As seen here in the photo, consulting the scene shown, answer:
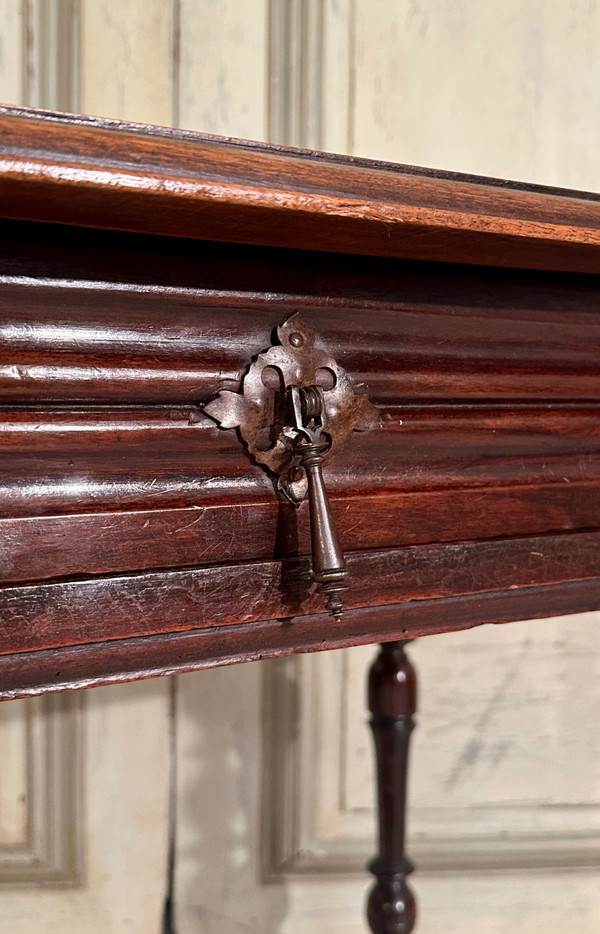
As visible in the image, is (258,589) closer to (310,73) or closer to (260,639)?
(260,639)

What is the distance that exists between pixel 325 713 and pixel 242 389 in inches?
25.6

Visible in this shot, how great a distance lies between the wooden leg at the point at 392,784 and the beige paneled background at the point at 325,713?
0.20 metres

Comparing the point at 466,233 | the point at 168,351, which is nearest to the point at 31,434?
the point at 168,351

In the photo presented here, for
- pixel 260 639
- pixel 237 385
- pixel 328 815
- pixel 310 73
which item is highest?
pixel 310 73

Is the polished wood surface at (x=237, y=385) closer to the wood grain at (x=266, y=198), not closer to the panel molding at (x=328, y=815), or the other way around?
the wood grain at (x=266, y=198)

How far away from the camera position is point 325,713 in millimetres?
932

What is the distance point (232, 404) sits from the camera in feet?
1.18

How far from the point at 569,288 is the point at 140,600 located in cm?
28

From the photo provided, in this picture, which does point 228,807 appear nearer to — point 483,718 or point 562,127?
point 483,718

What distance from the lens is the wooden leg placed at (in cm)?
72

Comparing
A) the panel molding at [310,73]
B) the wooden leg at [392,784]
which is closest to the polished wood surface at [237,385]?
the wooden leg at [392,784]

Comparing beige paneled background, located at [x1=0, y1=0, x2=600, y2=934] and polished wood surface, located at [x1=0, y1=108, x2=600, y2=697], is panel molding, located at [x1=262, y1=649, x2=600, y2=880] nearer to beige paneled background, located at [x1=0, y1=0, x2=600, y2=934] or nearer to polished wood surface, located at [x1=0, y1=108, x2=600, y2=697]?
beige paneled background, located at [x1=0, y1=0, x2=600, y2=934]

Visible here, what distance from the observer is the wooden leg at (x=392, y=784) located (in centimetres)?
72

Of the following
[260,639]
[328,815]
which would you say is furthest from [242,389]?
[328,815]
